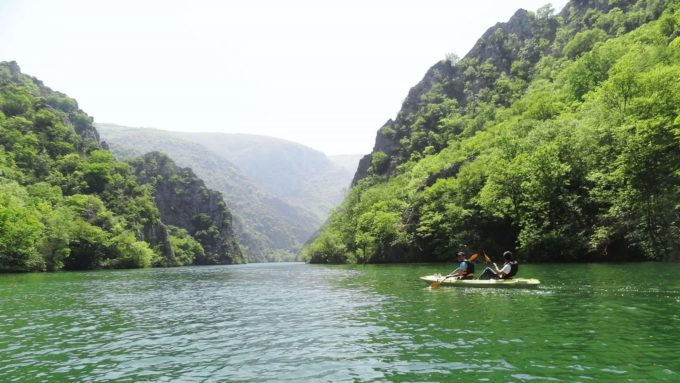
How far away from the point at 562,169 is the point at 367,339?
166ft

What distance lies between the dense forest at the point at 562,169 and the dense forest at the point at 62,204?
51320 mm

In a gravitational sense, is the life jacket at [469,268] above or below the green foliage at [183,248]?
above

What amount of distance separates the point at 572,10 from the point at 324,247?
121146 millimetres

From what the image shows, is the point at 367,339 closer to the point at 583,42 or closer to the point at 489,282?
the point at 489,282

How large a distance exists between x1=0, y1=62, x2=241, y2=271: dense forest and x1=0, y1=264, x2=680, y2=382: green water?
5805 cm

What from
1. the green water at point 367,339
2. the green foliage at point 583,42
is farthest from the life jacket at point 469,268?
the green foliage at point 583,42

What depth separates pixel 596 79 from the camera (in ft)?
289

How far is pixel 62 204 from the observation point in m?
102

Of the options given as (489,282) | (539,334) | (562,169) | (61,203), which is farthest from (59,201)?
(539,334)

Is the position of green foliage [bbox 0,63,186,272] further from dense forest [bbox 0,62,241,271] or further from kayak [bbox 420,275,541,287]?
kayak [bbox 420,275,541,287]

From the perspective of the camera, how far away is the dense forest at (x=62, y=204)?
7362 cm

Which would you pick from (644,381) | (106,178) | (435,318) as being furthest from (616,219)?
(106,178)

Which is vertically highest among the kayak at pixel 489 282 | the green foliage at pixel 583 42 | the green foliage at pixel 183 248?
the green foliage at pixel 583 42

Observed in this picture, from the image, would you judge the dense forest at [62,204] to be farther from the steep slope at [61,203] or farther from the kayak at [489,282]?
the kayak at [489,282]
